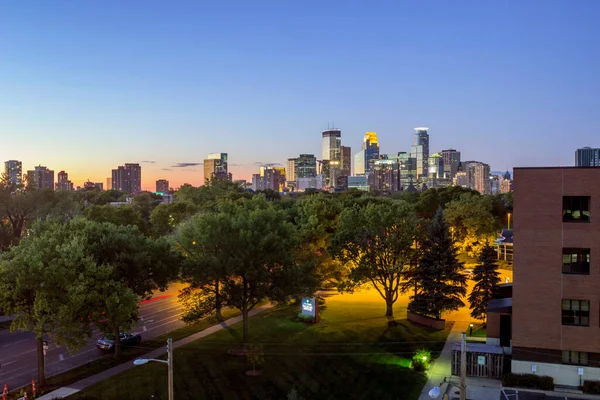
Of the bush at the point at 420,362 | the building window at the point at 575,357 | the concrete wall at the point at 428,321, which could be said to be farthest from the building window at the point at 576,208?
the concrete wall at the point at 428,321

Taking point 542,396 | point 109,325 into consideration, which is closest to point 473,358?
point 542,396

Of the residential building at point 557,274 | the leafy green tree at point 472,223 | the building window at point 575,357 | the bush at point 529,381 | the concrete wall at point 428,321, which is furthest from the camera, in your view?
the leafy green tree at point 472,223

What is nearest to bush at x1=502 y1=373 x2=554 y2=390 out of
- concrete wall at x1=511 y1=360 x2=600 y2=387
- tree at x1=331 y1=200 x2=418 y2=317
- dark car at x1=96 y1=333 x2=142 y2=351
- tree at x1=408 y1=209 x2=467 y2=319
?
concrete wall at x1=511 y1=360 x2=600 y2=387

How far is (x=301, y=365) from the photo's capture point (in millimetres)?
33938

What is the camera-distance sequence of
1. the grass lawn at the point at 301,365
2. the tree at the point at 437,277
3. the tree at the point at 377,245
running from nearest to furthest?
the grass lawn at the point at 301,365, the tree at the point at 437,277, the tree at the point at 377,245

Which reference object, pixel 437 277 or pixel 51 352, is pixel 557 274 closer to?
pixel 437 277

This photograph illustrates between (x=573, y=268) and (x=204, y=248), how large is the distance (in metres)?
26.0

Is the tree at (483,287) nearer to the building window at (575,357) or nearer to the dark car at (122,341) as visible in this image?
the building window at (575,357)

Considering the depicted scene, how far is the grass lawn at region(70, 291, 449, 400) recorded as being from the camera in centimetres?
2930

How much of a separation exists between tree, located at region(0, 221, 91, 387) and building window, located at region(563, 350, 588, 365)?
97.0 feet

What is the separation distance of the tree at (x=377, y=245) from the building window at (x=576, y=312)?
17.1 m

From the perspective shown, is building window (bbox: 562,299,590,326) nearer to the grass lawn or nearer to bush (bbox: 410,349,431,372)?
bush (bbox: 410,349,431,372)

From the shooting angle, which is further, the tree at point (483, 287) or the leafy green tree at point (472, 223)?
the leafy green tree at point (472, 223)

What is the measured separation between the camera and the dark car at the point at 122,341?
1467 inches
